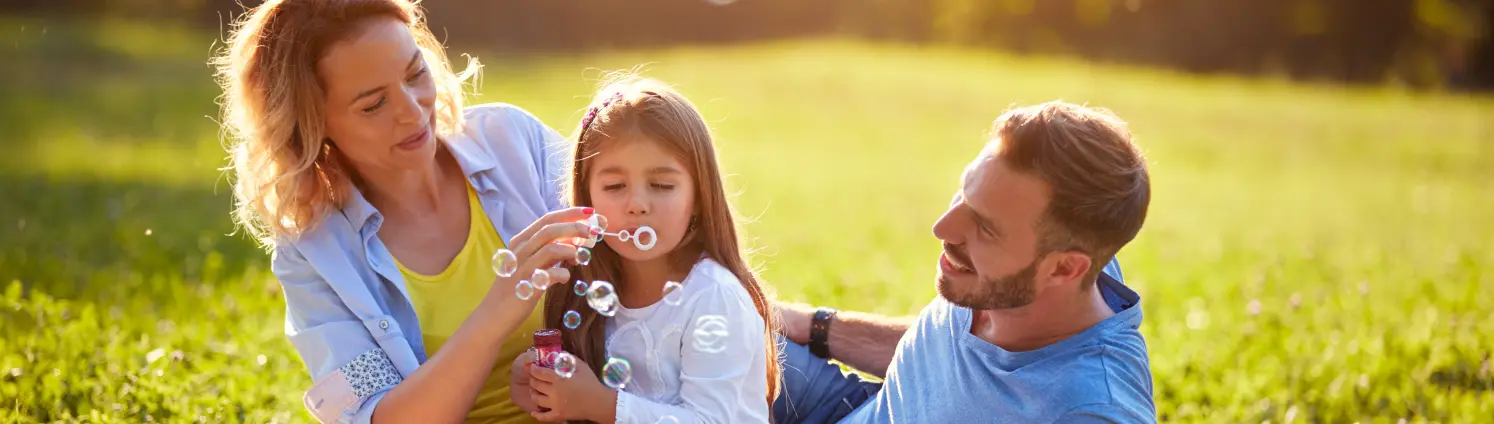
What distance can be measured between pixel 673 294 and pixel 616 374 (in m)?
0.23

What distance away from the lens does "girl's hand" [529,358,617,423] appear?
107 inches

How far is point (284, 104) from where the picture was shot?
120 inches

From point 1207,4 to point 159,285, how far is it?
23.4 meters

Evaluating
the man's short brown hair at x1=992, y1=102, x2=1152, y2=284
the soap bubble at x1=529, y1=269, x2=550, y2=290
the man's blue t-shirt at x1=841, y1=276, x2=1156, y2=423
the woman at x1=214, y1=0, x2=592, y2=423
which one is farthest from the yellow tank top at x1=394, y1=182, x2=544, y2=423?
the man's short brown hair at x1=992, y1=102, x2=1152, y2=284

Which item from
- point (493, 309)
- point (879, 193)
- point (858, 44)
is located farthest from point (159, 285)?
point (858, 44)

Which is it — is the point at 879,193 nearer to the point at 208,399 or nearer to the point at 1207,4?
the point at 208,399

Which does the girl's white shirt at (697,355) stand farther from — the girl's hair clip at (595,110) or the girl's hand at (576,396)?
→ the girl's hair clip at (595,110)

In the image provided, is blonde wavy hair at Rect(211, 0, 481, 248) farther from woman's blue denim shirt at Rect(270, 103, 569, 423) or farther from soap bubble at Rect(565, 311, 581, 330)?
soap bubble at Rect(565, 311, 581, 330)

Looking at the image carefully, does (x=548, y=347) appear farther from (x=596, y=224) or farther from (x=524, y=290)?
(x=596, y=224)

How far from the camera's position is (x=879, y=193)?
37.1ft

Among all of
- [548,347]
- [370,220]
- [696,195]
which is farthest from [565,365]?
[370,220]

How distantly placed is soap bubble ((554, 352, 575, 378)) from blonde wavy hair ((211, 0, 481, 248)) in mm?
857

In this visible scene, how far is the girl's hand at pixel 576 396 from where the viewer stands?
273cm

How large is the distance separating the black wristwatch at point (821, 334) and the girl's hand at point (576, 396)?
3.77 feet
